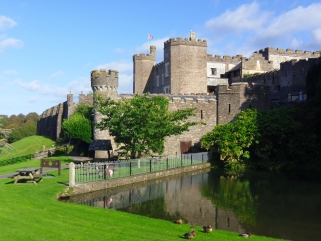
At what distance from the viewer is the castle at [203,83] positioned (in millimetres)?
36688

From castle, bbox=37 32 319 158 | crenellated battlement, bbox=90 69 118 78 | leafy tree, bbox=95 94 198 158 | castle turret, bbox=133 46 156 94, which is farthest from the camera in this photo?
castle turret, bbox=133 46 156 94

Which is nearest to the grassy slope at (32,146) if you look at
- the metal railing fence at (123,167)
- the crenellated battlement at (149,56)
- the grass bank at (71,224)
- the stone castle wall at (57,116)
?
the stone castle wall at (57,116)

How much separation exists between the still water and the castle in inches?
521

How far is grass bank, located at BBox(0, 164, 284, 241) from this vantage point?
32.9 feet

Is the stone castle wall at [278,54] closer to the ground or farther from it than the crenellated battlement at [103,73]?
farther from it

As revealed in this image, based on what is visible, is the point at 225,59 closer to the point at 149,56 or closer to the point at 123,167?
the point at 149,56

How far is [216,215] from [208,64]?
37.9 meters

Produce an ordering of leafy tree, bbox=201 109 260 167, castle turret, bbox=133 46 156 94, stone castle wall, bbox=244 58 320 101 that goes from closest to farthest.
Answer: leafy tree, bbox=201 109 260 167, stone castle wall, bbox=244 58 320 101, castle turret, bbox=133 46 156 94

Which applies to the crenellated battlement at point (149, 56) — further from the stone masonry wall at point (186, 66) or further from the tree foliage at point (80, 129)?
the tree foliage at point (80, 129)

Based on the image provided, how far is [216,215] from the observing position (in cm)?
1459

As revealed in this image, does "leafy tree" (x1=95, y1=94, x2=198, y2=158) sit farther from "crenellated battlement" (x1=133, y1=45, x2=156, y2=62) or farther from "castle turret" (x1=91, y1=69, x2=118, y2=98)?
"crenellated battlement" (x1=133, y1=45, x2=156, y2=62)

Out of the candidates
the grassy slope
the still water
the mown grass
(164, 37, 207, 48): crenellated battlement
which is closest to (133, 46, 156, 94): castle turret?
(164, 37, 207, 48): crenellated battlement

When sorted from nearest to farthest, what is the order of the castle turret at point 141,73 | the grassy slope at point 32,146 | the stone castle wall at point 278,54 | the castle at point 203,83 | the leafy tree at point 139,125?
the leafy tree at point 139,125, the castle at point 203,83, the grassy slope at point 32,146, the stone castle wall at point 278,54, the castle turret at point 141,73

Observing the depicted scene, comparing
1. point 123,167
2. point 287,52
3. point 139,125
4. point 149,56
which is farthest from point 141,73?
point 123,167
